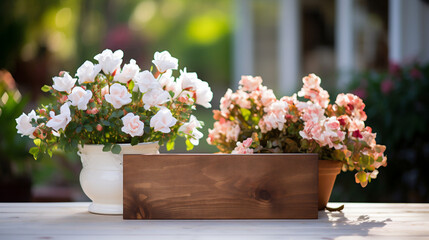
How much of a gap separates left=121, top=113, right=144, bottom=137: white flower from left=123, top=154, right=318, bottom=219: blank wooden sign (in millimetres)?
75

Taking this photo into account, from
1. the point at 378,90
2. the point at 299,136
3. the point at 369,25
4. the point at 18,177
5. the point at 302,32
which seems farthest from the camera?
the point at 302,32

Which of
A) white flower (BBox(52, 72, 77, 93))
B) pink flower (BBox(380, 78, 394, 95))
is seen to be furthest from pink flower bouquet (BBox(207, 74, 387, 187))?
pink flower (BBox(380, 78, 394, 95))

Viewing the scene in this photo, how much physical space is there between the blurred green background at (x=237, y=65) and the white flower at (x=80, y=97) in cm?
144

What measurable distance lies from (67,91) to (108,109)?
0.39 feet

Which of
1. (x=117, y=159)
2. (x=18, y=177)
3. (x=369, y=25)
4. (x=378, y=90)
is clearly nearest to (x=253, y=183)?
(x=117, y=159)

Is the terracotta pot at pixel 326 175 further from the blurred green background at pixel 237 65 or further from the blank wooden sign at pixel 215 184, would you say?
the blurred green background at pixel 237 65

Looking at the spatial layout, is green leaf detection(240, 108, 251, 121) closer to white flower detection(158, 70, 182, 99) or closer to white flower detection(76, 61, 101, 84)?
white flower detection(158, 70, 182, 99)

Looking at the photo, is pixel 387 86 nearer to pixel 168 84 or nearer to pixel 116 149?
pixel 168 84

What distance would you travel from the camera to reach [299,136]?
4.78 feet

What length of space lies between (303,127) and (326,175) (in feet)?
0.50

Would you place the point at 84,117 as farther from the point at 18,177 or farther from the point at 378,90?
the point at 378,90

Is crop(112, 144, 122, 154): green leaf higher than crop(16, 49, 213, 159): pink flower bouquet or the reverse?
the reverse

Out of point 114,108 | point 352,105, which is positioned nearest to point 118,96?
point 114,108

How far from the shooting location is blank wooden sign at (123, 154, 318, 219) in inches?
52.2
